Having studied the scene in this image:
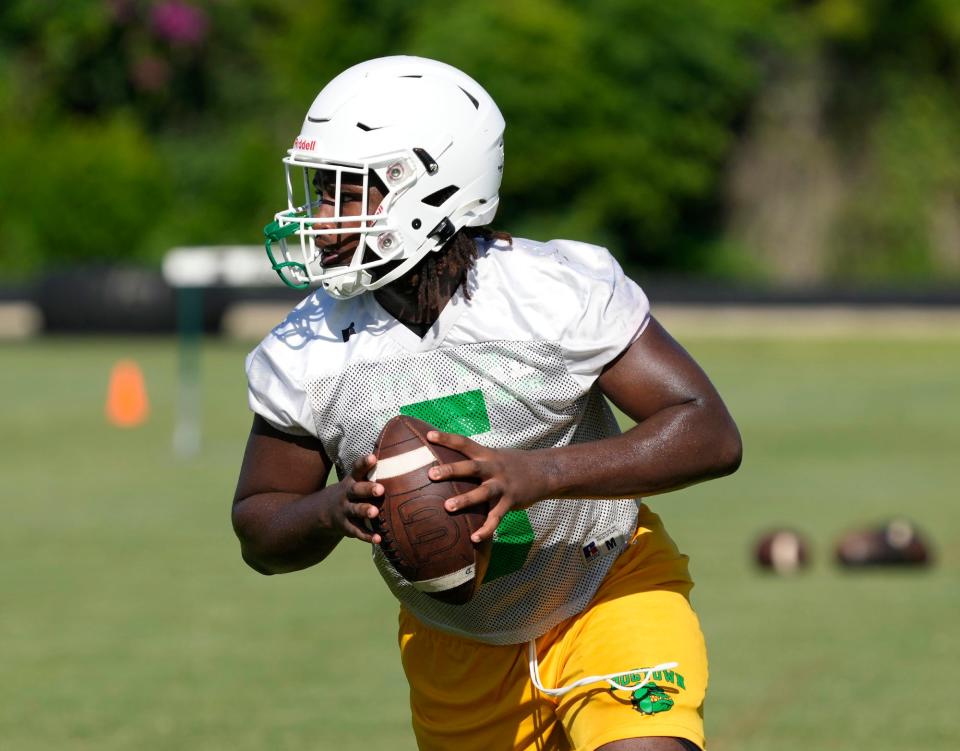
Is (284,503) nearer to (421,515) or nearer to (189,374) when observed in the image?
(421,515)

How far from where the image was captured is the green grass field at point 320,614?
5898 mm

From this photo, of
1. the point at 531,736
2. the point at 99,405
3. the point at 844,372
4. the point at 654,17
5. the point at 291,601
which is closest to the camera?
the point at 531,736

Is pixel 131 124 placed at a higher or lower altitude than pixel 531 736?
lower

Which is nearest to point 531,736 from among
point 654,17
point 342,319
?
point 342,319

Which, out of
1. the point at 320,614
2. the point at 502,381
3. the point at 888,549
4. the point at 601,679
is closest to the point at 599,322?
the point at 502,381

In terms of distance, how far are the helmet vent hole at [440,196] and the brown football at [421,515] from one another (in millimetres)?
503

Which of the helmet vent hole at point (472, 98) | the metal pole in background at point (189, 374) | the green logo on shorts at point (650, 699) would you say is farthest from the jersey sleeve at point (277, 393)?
the metal pole in background at point (189, 374)

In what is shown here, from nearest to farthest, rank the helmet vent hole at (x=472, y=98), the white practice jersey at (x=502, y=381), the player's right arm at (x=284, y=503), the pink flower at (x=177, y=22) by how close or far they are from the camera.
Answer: the player's right arm at (x=284, y=503) → the white practice jersey at (x=502, y=381) → the helmet vent hole at (x=472, y=98) → the pink flower at (x=177, y=22)

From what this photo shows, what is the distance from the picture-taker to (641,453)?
3.33 meters

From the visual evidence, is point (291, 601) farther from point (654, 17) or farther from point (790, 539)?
point (654, 17)

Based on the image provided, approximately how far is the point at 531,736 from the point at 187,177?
3083 cm

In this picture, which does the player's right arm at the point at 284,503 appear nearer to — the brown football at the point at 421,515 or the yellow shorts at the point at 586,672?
the brown football at the point at 421,515

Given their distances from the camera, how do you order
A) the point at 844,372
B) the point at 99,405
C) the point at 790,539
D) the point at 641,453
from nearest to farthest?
the point at 641,453 → the point at 790,539 → the point at 99,405 → the point at 844,372

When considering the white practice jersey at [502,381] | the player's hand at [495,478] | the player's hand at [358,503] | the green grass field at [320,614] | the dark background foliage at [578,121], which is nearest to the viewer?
the player's hand at [495,478]
